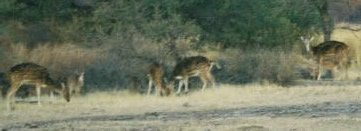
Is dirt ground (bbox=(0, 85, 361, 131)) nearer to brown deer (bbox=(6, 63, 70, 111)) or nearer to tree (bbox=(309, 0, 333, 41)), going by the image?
brown deer (bbox=(6, 63, 70, 111))

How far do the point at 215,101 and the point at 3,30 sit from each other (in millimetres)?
8447

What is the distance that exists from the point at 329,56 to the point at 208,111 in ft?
36.8

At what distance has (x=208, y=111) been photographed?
76.6 feet

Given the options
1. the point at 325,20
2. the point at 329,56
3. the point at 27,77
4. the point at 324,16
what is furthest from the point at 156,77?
the point at 324,16

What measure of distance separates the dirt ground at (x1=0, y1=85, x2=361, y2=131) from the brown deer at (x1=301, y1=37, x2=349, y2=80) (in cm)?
357

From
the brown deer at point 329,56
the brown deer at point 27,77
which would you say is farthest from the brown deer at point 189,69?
the brown deer at point 329,56

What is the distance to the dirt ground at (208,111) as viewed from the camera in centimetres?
1969

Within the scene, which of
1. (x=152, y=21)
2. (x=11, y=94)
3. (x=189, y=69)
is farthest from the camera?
(x=152, y=21)

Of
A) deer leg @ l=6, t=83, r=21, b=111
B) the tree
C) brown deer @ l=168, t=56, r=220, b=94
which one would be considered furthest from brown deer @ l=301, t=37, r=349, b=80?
deer leg @ l=6, t=83, r=21, b=111

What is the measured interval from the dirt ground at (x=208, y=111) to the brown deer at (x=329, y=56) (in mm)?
3574

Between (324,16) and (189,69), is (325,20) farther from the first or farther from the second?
(189,69)

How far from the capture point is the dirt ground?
19.7 metres

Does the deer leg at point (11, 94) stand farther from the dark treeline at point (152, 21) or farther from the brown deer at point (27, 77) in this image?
the dark treeline at point (152, 21)

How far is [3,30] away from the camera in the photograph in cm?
3092
